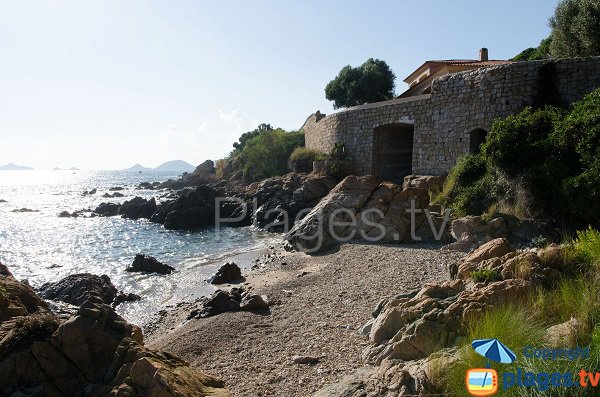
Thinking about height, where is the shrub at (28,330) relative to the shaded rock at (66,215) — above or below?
above

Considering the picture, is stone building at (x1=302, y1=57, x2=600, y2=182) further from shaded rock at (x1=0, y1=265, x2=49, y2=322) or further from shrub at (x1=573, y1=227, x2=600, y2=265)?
shaded rock at (x1=0, y1=265, x2=49, y2=322)

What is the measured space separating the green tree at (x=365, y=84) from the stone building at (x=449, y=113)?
13.6 m

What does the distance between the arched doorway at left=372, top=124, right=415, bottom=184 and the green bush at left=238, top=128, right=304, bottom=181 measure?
13.9m

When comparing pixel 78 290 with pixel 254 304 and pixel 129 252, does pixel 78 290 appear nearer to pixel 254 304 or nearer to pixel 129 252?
pixel 254 304

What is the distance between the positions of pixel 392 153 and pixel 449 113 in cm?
578

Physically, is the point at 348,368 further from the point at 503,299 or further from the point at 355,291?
the point at 355,291

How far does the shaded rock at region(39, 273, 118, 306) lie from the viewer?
39.8ft

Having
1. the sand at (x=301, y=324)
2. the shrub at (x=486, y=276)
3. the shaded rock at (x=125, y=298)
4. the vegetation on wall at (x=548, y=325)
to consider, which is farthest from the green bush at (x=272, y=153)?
the vegetation on wall at (x=548, y=325)

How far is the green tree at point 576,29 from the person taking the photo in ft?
52.6

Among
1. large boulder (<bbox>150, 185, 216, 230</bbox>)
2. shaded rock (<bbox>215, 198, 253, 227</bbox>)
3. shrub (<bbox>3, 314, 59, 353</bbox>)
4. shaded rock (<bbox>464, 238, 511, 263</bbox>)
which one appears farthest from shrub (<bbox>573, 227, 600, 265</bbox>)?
large boulder (<bbox>150, 185, 216, 230</bbox>)

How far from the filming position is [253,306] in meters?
9.26

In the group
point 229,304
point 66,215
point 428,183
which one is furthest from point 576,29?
point 66,215

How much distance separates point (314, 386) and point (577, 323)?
312 cm

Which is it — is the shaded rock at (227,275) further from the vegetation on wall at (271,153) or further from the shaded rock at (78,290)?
the vegetation on wall at (271,153)
